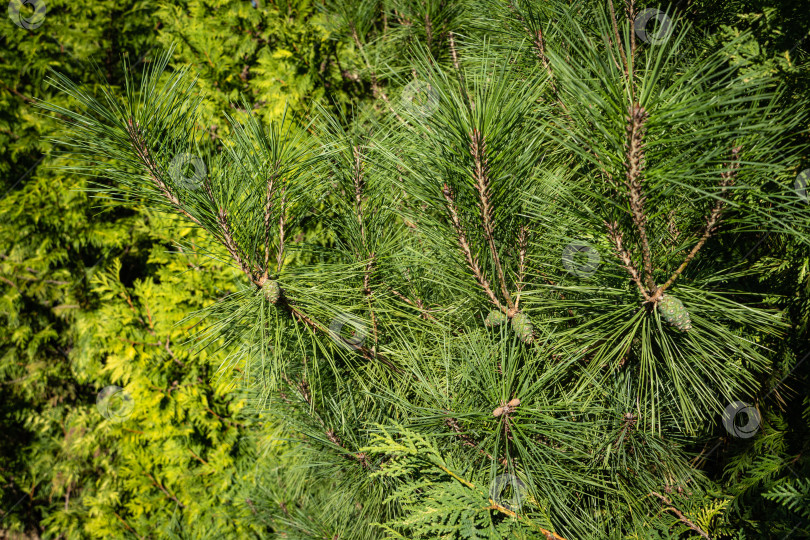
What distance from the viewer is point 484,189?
0.79 meters

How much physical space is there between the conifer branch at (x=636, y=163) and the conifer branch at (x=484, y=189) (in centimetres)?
22

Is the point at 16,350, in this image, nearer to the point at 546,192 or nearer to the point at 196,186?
the point at 196,186

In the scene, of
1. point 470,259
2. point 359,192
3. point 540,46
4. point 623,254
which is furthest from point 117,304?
point 623,254

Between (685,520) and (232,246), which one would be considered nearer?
(232,246)

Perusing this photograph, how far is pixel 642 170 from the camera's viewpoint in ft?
2.16

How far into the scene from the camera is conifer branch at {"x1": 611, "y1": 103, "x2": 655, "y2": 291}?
24.1 inches

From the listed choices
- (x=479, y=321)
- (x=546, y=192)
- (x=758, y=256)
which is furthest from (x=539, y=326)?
(x=758, y=256)

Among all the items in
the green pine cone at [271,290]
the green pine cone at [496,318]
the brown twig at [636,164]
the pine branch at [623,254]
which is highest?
the brown twig at [636,164]

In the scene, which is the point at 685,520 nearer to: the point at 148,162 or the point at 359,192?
the point at 359,192

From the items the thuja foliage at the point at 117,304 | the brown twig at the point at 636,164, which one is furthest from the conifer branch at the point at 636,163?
the thuja foliage at the point at 117,304

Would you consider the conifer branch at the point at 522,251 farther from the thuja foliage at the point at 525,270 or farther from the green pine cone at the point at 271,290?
the green pine cone at the point at 271,290

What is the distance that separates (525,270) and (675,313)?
1.05ft

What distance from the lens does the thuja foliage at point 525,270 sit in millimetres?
689

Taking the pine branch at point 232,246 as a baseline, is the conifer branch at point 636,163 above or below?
above
